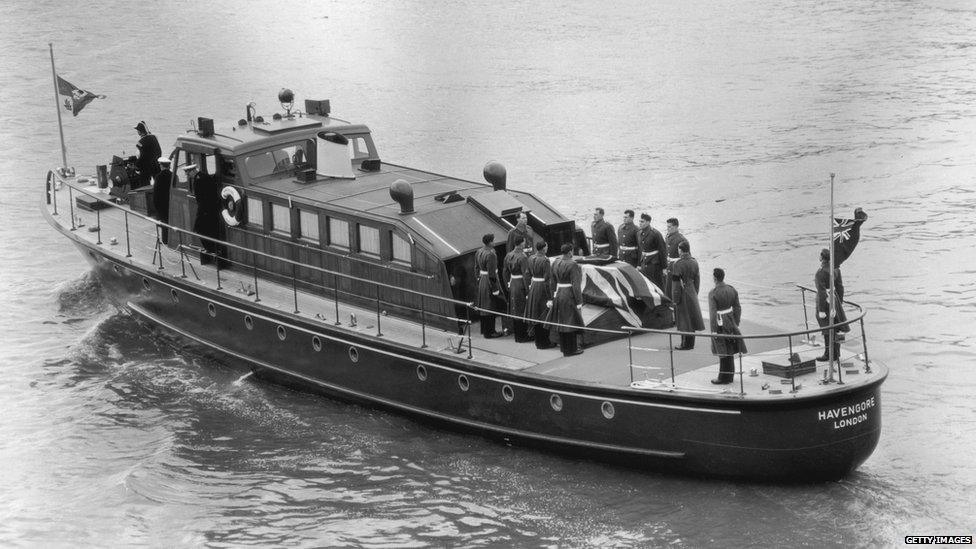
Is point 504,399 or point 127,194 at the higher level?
point 127,194

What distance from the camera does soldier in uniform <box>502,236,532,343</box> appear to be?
16375 mm

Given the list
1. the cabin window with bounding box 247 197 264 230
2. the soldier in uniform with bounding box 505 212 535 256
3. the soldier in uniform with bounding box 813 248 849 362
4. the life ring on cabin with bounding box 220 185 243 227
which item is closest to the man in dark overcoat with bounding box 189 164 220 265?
the life ring on cabin with bounding box 220 185 243 227

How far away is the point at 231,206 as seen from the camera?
19.2 m

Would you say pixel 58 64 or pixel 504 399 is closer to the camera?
pixel 504 399

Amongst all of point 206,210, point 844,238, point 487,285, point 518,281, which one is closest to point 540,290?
point 518,281

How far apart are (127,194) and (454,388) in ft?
29.6

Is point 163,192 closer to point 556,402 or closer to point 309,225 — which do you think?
point 309,225

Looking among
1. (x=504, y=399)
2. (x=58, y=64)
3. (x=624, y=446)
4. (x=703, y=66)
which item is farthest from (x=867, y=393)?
(x=58, y=64)

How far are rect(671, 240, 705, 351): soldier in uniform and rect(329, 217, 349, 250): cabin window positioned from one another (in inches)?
186

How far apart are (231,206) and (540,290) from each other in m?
5.65

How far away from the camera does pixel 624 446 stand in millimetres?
15125

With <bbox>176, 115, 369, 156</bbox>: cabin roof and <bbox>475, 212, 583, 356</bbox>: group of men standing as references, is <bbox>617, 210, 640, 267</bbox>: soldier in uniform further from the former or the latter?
<bbox>176, 115, 369, 156</bbox>: cabin roof

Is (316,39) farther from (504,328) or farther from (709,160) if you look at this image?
(504,328)

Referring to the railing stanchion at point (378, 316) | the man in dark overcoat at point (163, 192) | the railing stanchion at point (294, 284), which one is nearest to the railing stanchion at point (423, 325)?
the railing stanchion at point (378, 316)
